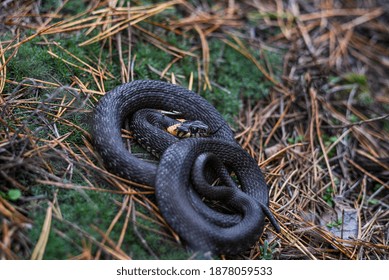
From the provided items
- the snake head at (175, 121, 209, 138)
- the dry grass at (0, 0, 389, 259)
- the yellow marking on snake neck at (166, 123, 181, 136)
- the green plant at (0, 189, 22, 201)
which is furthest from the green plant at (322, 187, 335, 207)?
the green plant at (0, 189, 22, 201)

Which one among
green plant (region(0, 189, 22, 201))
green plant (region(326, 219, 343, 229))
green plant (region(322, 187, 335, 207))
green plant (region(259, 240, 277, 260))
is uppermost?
green plant (region(0, 189, 22, 201))

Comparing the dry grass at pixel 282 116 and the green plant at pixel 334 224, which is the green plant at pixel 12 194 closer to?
the dry grass at pixel 282 116

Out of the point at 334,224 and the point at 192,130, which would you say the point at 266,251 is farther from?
the point at 192,130

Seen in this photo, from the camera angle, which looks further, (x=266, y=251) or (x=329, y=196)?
(x=329, y=196)

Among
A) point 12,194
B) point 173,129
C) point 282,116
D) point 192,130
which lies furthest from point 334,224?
point 12,194

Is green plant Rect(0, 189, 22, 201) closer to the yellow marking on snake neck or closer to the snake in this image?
the snake

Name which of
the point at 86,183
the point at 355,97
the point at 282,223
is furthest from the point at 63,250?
the point at 355,97

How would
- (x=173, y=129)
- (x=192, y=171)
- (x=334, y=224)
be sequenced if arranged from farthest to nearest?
(x=173, y=129) → (x=334, y=224) → (x=192, y=171)
